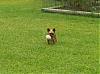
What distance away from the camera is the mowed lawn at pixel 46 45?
307 inches

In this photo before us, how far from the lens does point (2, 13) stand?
1582cm

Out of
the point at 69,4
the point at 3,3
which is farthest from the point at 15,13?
the point at 3,3

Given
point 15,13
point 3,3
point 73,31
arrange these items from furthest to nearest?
point 3,3, point 15,13, point 73,31

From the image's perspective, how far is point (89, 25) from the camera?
41.9 ft

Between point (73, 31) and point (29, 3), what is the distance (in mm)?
8456

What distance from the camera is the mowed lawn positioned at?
7.80m

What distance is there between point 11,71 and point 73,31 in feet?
15.0

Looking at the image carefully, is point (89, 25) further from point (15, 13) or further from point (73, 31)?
point (15, 13)

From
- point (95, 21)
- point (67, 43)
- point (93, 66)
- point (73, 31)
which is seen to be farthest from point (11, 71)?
point (95, 21)

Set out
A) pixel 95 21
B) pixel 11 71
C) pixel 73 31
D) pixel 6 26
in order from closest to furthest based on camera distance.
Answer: pixel 11 71, pixel 73 31, pixel 6 26, pixel 95 21

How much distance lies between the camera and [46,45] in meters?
9.74

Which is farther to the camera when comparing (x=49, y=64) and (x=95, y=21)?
(x=95, y=21)

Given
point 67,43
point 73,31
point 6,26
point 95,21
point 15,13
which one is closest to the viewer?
point 67,43

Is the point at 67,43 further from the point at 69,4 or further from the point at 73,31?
the point at 69,4
